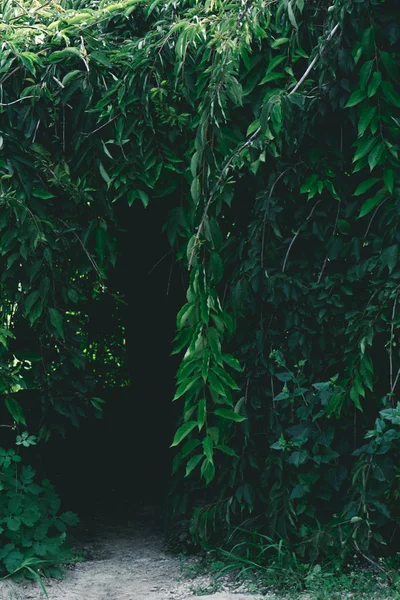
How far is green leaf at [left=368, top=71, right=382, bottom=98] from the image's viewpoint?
3.39m

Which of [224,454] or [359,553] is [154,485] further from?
[359,553]

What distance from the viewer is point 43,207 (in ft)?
13.2

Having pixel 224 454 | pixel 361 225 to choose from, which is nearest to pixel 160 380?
pixel 224 454

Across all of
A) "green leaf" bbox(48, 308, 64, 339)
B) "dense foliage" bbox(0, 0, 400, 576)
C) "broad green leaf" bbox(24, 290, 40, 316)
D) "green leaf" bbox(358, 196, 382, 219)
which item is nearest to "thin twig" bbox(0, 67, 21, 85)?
"dense foliage" bbox(0, 0, 400, 576)

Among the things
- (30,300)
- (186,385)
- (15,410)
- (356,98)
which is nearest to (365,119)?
(356,98)

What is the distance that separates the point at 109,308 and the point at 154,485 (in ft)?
4.55

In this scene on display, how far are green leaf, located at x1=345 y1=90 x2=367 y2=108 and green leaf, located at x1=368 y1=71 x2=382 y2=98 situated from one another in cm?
5

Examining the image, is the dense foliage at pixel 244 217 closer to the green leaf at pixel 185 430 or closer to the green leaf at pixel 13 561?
the green leaf at pixel 185 430

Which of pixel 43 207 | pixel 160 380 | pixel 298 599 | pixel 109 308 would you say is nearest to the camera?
pixel 298 599

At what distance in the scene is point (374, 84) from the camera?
3400mm

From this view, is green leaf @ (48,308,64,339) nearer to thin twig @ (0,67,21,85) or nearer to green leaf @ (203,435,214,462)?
green leaf @ (203,435,214,462)

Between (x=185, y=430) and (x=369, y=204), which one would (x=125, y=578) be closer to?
(x=185, y=430)

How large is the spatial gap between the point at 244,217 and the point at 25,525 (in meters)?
1.90

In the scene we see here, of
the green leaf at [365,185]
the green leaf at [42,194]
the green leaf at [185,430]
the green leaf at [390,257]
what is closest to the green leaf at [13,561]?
the green leaf at [185,430]
